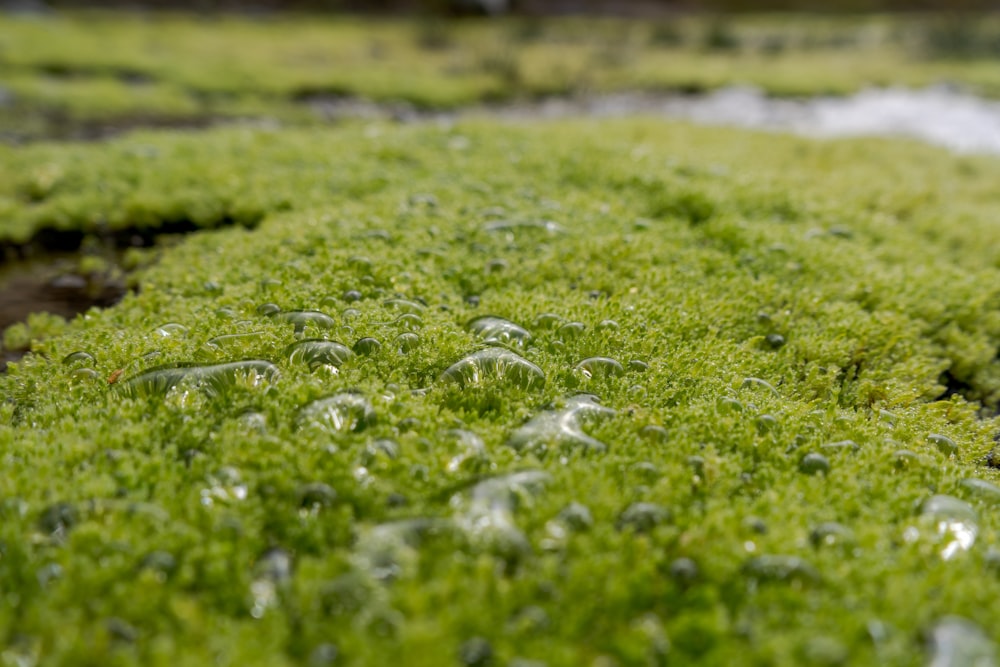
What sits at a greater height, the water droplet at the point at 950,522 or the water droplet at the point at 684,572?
the water droplet at the point at 950,522

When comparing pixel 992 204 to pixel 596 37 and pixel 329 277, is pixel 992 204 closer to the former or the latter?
pixel 329 277

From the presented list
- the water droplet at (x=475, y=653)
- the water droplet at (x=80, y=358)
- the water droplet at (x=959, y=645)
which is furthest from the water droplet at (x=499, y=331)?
the water droplet at (x=959, y=645)

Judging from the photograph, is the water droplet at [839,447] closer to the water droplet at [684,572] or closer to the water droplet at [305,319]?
the water droplet at [684,572]

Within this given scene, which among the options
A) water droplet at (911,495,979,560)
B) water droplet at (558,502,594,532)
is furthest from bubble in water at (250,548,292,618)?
water droplet at (911,495,979,560)

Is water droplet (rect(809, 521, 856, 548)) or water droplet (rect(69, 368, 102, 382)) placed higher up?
water droplet (rect(809, 521, 856, 548))

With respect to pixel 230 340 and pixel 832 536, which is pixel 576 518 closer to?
pixel 832 536

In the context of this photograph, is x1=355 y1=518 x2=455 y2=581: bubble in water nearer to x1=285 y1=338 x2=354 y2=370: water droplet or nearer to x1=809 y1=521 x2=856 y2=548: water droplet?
x1=285 y1=338 x2=354 y2=370: water droplet
